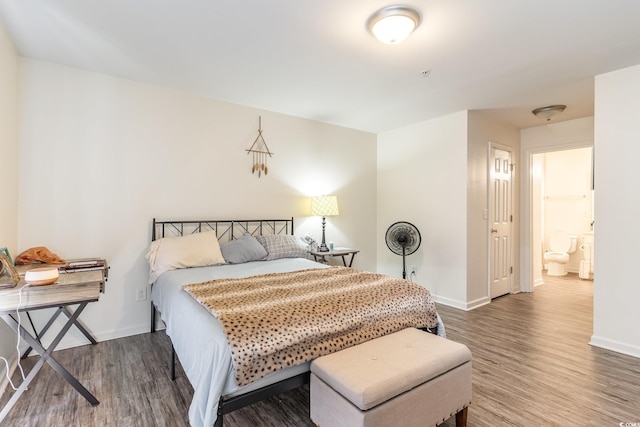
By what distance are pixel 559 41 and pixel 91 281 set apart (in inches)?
137

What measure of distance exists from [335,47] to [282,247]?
2014mm

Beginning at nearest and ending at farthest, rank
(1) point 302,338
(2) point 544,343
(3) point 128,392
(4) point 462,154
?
1. (1) point 302,338
2. (3) point 128,392
3. (2) point 544,343
4. (4) point 462,154

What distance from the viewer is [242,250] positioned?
3.17m

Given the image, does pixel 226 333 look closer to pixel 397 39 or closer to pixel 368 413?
pixel 368 413

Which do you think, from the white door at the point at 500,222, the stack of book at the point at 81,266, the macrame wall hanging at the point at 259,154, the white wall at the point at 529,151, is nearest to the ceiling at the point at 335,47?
the macrame wall hanging at the point at 259,154

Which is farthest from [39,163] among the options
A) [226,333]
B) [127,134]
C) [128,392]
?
[226,333]

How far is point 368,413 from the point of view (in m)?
1.32

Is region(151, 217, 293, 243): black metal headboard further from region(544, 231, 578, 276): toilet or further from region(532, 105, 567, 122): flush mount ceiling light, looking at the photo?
region(544, 231, 578, 276): toilet

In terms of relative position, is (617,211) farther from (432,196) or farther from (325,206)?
(325,206)

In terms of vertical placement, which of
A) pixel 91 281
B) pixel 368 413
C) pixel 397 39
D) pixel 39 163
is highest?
pixel 397 39

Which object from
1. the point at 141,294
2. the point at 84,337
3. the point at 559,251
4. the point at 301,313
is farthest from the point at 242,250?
the point at 559,251

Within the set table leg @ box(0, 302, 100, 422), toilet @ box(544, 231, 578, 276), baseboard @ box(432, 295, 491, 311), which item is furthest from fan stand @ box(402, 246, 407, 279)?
toilet @ box(544, 231, 578, 276)

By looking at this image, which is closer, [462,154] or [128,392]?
[128,392]

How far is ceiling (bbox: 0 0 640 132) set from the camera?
1.92 m
